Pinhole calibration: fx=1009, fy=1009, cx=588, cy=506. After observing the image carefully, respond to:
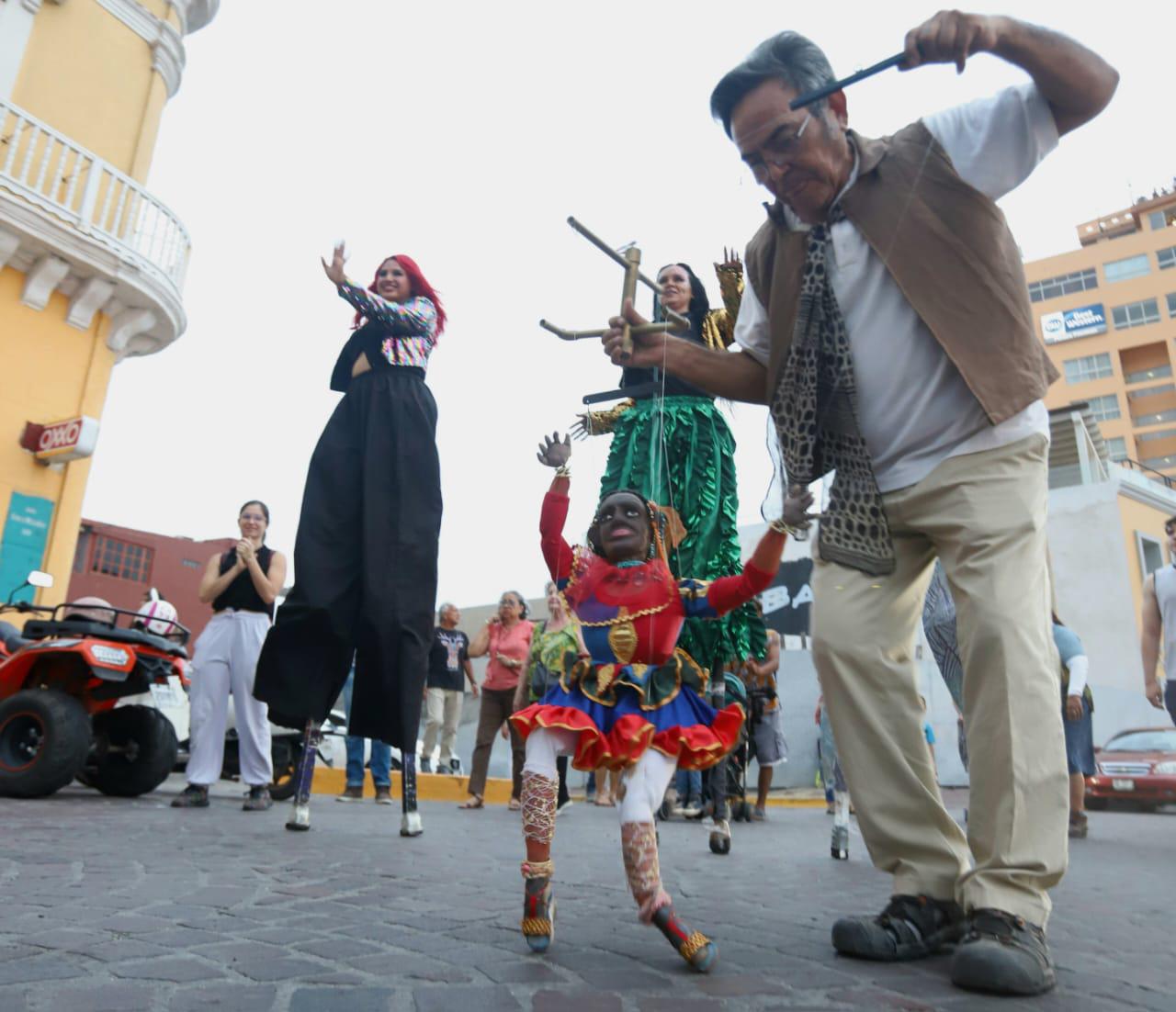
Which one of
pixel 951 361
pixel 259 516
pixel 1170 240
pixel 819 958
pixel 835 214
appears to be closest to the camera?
pixel 819 958

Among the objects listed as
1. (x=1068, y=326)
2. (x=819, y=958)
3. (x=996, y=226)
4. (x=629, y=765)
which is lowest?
(x=819, y=958)

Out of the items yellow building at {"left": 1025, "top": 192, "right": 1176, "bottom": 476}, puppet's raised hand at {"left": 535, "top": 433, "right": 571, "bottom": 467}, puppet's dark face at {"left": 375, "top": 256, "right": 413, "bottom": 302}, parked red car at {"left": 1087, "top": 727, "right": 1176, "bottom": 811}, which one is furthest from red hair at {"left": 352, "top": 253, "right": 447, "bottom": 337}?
yellow building at {"left": 1025, "top": 192, "right": 1176, "bottom": 476}

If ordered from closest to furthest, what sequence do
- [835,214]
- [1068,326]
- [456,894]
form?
1. [835,214]
2. [456,894]
3. [1068,326]

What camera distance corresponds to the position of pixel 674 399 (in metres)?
5.18

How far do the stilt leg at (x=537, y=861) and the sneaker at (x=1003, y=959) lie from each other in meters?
0.93

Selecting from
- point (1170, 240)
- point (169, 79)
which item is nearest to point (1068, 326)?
point (1170, 240)

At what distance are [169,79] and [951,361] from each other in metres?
16.8

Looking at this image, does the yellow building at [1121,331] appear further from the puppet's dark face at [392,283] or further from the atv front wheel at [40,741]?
the atv front wheel at [40,741]

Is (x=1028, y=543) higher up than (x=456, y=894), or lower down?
higher up

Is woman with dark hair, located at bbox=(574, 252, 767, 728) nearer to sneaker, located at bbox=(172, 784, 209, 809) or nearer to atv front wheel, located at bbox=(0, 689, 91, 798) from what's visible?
sneaker, located at bbox=(172, 784, 209, 809)

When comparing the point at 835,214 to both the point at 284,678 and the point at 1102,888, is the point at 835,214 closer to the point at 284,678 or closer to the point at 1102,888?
the point at 1102,888

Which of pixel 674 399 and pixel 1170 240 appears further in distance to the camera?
pixel 1170 240

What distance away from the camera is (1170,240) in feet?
178

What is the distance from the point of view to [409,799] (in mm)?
5141
